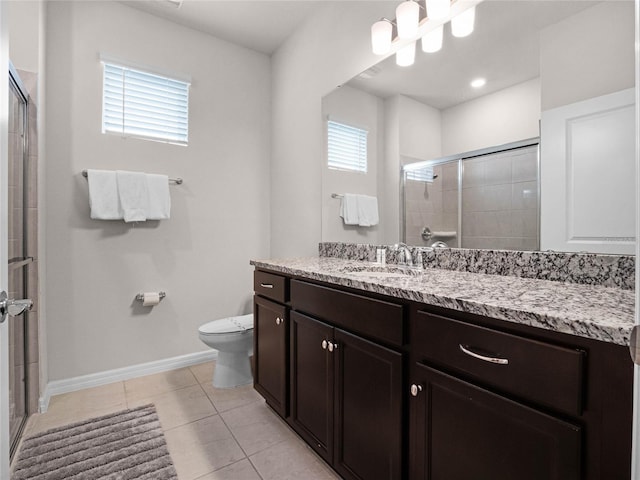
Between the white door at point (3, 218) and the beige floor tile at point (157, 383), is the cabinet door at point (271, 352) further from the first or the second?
the white door at point (3, 218)

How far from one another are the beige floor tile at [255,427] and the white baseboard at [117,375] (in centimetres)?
84

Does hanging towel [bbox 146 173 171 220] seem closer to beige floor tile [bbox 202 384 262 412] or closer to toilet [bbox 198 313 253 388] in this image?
toilet [bbox 198 313 253 388]

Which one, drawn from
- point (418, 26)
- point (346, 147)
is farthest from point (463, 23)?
point (346, 147)

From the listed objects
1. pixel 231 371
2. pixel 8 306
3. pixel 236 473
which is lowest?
pixel 236 473

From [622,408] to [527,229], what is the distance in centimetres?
84

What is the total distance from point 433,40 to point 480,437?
5.61 ft

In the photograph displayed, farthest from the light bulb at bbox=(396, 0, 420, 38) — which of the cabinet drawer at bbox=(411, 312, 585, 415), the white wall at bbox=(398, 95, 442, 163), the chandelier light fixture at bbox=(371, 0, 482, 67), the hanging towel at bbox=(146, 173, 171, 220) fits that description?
the hanging towel at bbox=(146, 173, 171, 220)

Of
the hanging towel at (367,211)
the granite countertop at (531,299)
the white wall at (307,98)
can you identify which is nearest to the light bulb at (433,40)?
the white wall at (307,98)

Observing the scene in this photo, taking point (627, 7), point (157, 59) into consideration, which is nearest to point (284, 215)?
point (157, 59)

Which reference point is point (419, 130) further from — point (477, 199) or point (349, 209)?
point (349, 209)

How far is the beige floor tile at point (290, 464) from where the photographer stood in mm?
1434

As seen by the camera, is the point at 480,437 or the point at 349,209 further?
the point at 349,209

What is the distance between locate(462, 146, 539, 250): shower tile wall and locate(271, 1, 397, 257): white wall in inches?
37.8

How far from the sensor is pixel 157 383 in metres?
2.32
